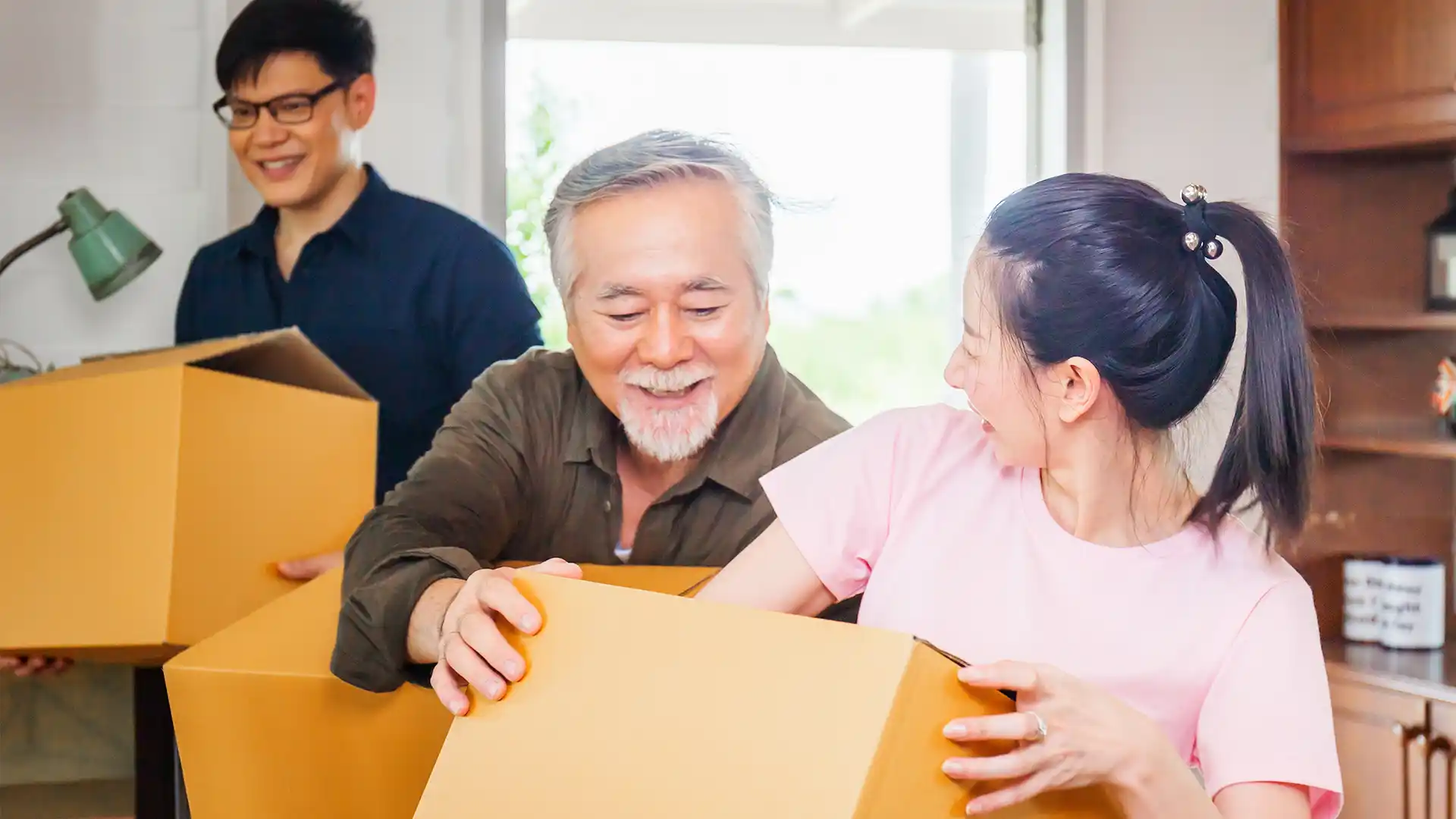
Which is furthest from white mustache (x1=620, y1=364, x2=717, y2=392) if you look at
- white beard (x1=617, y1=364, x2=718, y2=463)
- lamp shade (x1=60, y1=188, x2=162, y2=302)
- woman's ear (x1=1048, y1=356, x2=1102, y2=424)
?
lamp shade (x1=60, y1=188, x2=162, y2=302)

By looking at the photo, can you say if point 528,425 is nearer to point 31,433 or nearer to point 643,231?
point 643,231

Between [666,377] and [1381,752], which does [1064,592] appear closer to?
[666,377]

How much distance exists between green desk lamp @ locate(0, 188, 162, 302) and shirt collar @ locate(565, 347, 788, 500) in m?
0.77

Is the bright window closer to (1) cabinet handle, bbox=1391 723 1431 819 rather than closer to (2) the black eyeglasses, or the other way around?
(2) the black eyeglasses

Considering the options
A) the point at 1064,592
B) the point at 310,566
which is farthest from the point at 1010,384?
the point at 310,566

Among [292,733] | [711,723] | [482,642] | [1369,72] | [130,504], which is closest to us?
[711,723]

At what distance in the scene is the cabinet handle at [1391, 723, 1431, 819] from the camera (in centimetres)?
203

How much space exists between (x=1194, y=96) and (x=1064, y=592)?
5.13ft

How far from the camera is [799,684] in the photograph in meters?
0.73

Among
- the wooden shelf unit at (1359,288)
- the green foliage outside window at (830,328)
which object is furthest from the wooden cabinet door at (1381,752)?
the green foliage outside window at (830,328)

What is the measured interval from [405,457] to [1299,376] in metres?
1.22

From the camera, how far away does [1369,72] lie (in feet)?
7.32

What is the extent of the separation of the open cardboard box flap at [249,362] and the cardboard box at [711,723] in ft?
2.19

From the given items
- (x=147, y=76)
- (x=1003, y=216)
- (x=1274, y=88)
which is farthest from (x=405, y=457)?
(x=1274, y=88)
